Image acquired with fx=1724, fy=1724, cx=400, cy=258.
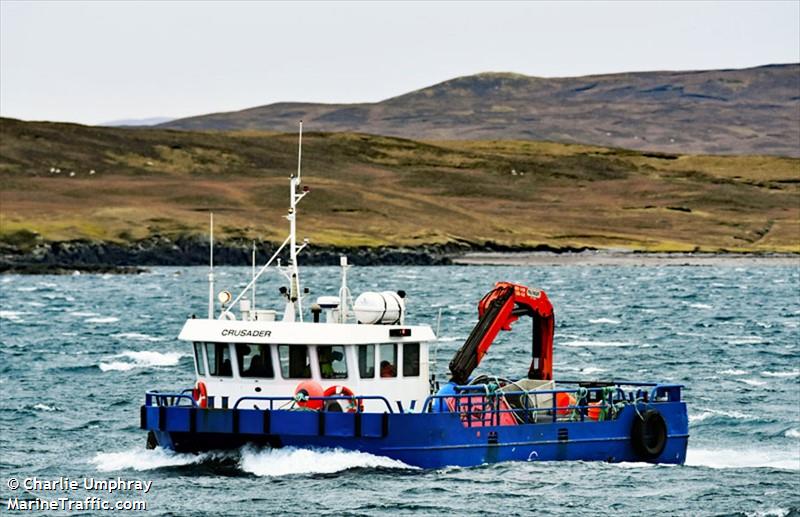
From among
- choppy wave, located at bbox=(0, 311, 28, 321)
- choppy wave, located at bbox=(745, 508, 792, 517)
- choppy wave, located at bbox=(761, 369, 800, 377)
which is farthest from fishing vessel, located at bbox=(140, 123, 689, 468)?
choppy wave, located at bbox=(0, 311, 28, 321)

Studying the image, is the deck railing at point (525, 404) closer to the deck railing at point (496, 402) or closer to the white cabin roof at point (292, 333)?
the deck railing at point (496, 402)

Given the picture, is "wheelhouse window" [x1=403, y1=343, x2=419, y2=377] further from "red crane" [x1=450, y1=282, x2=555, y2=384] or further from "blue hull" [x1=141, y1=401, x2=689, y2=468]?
"red crane" [x1=450, y1=282, x2=555, y2=384]

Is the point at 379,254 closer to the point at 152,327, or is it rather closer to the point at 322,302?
the point at 152,327

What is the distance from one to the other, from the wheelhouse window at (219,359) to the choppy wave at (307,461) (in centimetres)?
192

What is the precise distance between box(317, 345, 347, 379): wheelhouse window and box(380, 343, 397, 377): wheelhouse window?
834 millimetres

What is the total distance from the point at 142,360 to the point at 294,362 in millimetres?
28645

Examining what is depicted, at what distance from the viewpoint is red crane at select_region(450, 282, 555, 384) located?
36375mm

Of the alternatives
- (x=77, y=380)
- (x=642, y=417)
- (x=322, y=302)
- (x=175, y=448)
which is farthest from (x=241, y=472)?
(x=77, y=380)

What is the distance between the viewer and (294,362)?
3294cm

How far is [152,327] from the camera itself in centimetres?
7881

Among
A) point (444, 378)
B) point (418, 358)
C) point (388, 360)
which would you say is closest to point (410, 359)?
point (418, 358)

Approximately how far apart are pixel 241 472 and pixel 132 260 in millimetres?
136903

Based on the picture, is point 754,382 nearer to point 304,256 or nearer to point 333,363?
point 333,363

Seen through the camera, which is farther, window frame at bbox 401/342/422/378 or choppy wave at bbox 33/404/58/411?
choppy wave at bbox 33/404/58/411
